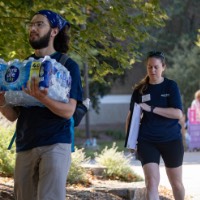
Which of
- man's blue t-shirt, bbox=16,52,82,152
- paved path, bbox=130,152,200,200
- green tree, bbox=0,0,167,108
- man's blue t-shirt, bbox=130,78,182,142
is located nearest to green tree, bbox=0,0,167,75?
green tree, bbox=0,0,167,108

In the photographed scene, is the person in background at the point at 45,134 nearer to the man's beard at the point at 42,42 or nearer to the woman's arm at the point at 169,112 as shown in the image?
the man's beard at the point at 42,42

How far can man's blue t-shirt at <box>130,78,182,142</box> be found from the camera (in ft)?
22.6

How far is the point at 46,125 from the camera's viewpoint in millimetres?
4344

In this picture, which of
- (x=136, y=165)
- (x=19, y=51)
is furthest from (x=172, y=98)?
(x=136, y=165)

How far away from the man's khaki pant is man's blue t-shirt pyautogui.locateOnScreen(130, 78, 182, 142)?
262 cm

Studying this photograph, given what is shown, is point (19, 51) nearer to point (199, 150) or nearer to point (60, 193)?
point (60, 193)

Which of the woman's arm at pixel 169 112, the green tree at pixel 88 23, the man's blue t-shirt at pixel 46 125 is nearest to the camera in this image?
the man's blue t-shirt at pixel 46 125

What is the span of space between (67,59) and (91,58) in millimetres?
4270

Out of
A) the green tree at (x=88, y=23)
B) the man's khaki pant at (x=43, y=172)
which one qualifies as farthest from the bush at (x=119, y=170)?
the man's khaki pant at (x=43, y=172)

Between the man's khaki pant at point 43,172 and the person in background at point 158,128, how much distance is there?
8.48 ft

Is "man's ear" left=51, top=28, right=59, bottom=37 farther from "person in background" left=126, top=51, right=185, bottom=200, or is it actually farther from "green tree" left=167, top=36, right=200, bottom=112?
"green tree" left=167, top=36, right=200, bottom=112

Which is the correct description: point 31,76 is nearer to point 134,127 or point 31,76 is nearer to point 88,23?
point 134,127

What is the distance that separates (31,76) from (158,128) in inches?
123

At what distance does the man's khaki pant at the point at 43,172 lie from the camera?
4258 mm
